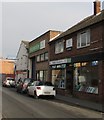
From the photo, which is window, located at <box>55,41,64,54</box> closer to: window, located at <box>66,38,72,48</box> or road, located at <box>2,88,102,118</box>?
window, located at <box>66,38,72,48</box>

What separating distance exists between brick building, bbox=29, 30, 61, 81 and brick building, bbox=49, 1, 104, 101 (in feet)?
10.8

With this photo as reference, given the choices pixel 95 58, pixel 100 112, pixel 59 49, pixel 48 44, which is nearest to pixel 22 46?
pixel 48 44

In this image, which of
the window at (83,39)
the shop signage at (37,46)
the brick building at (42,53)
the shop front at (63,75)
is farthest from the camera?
the shop signage at (37,46)

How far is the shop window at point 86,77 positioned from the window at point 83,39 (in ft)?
5.26

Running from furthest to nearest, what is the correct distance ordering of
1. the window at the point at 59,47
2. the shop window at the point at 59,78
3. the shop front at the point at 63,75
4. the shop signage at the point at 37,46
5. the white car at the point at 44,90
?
1. the shop signage at the point at 37,46
2. the window at the point at 59,47
3. the shop window at the point at 59,78
4. the shop front at the point at 63,75
5. the white car at the point at 44,90

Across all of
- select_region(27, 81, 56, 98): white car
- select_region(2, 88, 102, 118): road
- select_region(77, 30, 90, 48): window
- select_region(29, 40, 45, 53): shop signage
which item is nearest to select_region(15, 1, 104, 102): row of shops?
select_region(77, 30, 90, 48): window

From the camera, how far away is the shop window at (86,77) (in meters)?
22.5

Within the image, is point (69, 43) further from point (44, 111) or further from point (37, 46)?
point (37, 46)

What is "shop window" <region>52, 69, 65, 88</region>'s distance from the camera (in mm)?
30163

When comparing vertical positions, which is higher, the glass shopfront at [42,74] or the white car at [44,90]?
the glass shopfront at [42,74]

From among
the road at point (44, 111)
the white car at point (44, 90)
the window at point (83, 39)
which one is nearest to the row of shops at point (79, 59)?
the window at point (83, 39)

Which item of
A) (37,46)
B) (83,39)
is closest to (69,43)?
(83,39)

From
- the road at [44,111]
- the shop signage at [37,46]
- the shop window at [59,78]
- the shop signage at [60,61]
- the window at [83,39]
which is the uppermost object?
the shop signage at [37,46]

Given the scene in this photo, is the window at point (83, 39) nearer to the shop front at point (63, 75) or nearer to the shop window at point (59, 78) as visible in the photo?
the shop front at point (63, 75)
